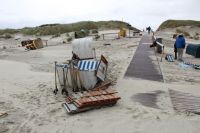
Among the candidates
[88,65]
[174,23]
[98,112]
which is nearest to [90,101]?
[98,112]

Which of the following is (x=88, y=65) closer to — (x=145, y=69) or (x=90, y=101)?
(x=90, y=101)

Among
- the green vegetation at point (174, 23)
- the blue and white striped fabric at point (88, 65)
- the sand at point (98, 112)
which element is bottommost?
the green vegetation at point (174, 23)

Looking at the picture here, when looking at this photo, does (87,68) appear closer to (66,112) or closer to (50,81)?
(50,81)

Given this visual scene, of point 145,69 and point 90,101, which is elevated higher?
point 90,101

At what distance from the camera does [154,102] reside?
441 inches

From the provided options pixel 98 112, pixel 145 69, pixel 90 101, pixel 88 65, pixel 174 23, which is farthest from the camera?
pixel 174 23

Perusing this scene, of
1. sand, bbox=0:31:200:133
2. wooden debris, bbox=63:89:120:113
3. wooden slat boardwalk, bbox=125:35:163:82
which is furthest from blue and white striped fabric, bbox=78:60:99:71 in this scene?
wooden slat boardwalk, bbox=125:35:163:82

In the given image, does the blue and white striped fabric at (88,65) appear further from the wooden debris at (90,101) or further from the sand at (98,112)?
the wooden debris at (90,101)

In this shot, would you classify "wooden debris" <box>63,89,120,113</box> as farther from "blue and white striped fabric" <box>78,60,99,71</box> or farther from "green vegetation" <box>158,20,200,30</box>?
"green vegetation" <box>158,20,200,30</box>

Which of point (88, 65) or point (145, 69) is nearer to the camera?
point (88, 65)

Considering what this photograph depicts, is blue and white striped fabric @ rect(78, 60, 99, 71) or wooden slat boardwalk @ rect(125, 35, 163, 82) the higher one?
blue and white striped fabric @ rect(78, 60, 99, 71)

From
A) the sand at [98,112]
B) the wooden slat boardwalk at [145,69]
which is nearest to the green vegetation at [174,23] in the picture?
the wooden slat boardwalk at [145,69]

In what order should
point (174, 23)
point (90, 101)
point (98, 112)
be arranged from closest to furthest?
point (98, 112) < point (90, 101) < point (174, 23)

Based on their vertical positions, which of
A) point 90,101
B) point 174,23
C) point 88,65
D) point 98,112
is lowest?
point 174,23
